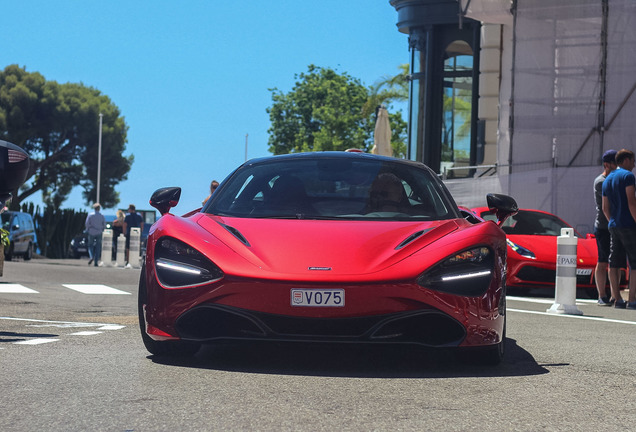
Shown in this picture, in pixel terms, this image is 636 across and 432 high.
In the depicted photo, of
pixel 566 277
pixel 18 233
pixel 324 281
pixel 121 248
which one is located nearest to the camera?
pixel 324 281

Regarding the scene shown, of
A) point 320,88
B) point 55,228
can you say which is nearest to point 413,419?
point 55,228

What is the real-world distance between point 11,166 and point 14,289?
735 centimetres

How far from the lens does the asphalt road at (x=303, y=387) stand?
4695 millimetres

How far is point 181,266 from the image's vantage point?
6.25 meters

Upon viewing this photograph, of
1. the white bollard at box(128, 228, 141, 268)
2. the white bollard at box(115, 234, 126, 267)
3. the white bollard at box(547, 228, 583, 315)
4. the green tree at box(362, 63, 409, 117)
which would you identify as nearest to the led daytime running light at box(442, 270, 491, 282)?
the white bollard at box(547, 228, 583, 315)

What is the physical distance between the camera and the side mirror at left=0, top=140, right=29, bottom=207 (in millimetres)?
8031

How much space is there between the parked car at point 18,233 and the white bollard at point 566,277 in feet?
81.8

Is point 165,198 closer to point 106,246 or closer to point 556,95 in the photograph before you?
point 556,95

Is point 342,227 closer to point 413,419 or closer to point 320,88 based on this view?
point 413,419

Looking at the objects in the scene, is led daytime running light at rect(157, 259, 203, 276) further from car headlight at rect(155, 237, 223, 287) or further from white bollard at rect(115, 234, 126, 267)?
white bollard at rect(115, 234, 126, 267)

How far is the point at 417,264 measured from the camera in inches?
239

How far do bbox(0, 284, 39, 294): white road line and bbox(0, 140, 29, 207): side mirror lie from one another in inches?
256

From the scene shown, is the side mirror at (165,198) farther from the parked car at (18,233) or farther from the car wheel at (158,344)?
the parked car at (18,233)

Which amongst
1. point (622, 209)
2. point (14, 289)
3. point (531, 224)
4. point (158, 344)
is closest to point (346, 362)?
point (158, 344)
